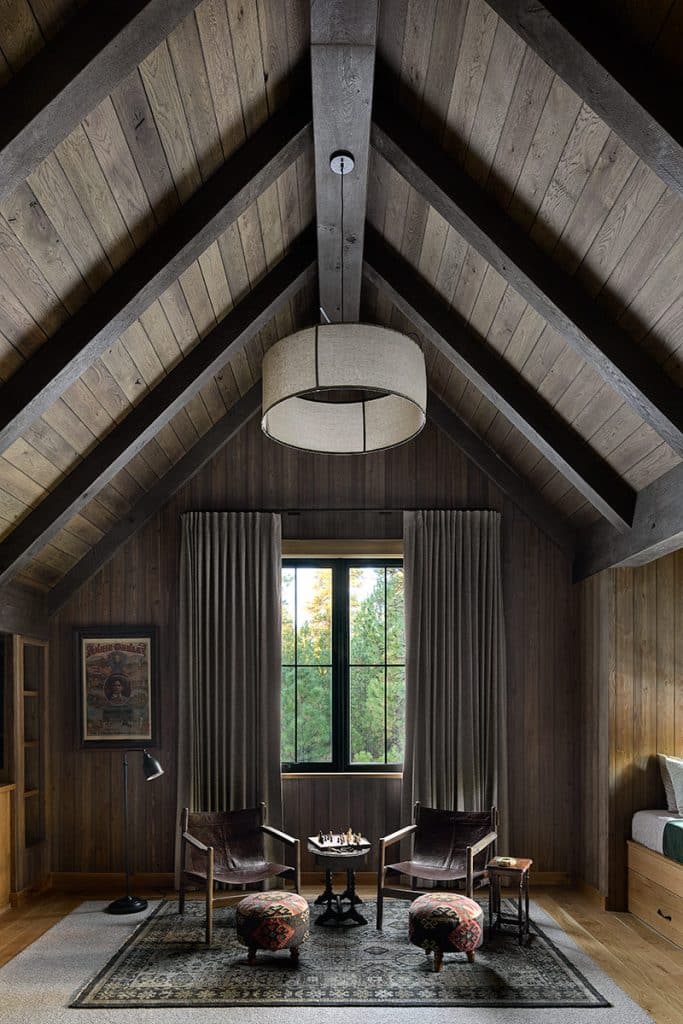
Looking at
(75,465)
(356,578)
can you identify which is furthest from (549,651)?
(75,465)

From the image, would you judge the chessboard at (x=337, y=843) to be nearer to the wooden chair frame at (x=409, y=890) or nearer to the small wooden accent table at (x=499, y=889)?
the wooden chair frame at (x=409, y=890)

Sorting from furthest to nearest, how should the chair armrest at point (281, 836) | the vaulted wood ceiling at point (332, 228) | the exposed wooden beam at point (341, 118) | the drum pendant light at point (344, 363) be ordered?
the chair armrest at point (281, 836) < the drum pendant light at point (344, 363) < the exposed wooden beam at point (341, 118) < the vaulted wood ceiling at point (332, 228)

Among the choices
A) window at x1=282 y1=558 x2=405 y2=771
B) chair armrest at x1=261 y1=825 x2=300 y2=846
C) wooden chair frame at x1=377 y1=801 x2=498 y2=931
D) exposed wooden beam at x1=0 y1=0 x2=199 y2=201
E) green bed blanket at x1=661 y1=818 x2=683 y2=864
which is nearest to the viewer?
exposed wooden beam at x1=0 y1=0 x2=199 y2=201

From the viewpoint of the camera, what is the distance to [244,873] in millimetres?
5789

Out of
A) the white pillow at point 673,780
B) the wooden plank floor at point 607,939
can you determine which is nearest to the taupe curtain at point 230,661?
the wooden plank floor at point 607,939

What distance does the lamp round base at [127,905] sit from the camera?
6.07 meters

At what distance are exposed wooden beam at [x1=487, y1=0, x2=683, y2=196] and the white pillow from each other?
395 centimetres

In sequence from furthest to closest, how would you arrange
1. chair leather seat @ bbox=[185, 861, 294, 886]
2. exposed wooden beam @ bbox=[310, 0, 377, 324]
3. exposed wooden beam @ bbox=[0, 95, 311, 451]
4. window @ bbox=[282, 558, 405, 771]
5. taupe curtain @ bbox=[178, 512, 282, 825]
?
window @ bbox=[282, 558, 405, 771] → taupe curtain @ bbox=[178, 512, 282, 825] → chair leather seat @ bbox=[185, 861, 294, 886] → exposed wooden beam @ bbox=[0, 95, 311, 451] → exposed wooden beam @ bbox=[310, 0, 377, 324]

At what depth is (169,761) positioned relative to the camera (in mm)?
6855

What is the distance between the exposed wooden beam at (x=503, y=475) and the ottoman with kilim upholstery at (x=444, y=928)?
9.31 ft

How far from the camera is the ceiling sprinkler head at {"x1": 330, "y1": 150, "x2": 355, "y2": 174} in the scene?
4.04 metres

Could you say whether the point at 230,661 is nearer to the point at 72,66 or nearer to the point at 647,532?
the point at 647,532

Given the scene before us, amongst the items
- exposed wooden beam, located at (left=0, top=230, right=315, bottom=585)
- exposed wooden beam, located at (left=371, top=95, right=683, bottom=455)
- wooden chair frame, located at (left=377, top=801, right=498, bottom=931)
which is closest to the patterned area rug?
wooden chair frame, located at (left=377, top=801, right=498, bottom=931)

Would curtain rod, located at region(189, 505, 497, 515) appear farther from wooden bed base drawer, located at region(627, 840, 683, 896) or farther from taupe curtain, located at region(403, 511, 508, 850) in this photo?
wooden bed base drawer, located at region(627, 840, 683, 896)
